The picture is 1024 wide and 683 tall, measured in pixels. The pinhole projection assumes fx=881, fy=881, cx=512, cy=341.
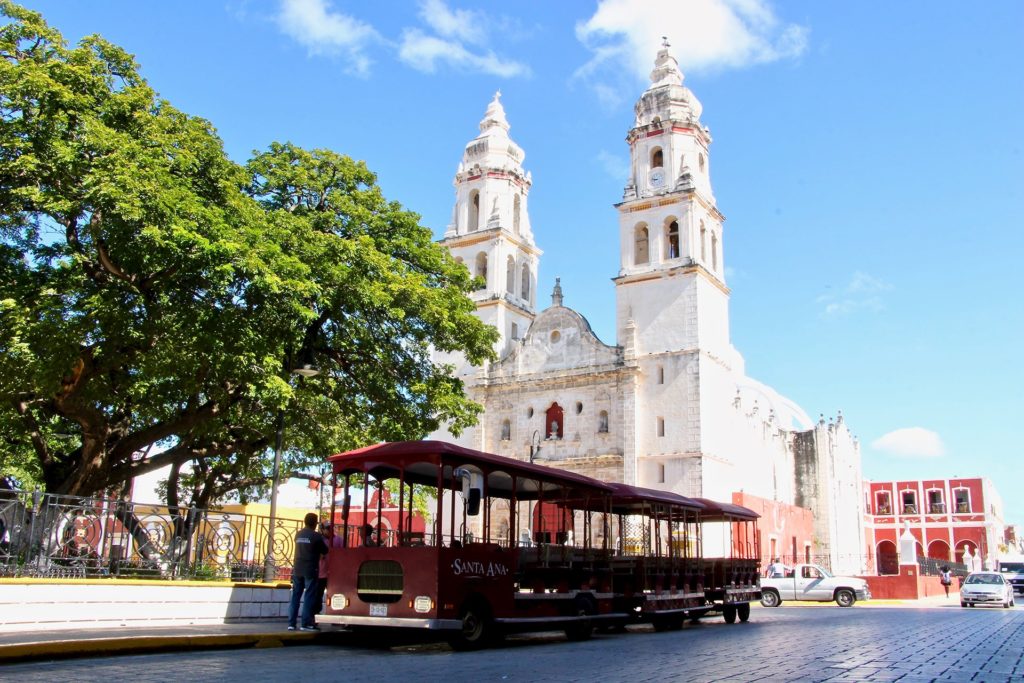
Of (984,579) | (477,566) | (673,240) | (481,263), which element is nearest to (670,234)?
(673,240)

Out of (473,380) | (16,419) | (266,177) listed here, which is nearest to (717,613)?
(266,177)

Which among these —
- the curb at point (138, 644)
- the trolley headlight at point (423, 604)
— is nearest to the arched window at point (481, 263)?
the curb at point (138, 644)

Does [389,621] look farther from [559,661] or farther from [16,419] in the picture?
[16,419]

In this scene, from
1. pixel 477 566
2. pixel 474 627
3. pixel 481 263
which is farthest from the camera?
pixel 481 263

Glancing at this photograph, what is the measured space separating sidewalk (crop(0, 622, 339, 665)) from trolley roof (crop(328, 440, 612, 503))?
2.45 meters

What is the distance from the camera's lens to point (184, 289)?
1628 cm

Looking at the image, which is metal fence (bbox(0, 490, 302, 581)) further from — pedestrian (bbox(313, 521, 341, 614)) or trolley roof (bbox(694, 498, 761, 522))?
trolley roof (bbox(694, 498, 761, 522))

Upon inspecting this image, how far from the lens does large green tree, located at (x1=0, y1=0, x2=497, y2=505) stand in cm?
1491

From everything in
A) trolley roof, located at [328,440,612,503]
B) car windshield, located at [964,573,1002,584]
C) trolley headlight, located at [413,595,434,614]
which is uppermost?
trolley roof, located at [328,440,612,503]

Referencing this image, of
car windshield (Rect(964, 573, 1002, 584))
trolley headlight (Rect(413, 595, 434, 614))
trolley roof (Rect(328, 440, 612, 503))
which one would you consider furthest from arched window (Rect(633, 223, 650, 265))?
trolley headlight (Rect(413, 595, 434, 614))

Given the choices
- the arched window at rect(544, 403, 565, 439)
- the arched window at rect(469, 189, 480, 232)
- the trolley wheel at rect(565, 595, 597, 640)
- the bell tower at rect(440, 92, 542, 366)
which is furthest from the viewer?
the arched window at rect(469, 189, 480, 232)

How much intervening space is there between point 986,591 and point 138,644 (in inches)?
1001

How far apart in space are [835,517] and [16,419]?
40280 mm

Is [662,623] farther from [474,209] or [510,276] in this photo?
[474,209]
